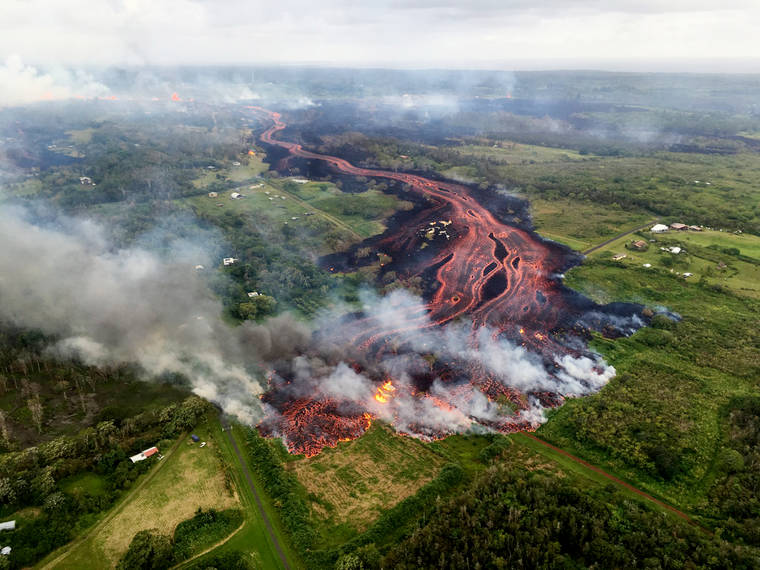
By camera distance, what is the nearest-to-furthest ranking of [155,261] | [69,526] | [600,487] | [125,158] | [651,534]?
[651,534] → [69,526] → [600,487] → [155,261] → [125,158]

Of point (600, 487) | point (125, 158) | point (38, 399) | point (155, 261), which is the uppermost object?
point (125, 158)

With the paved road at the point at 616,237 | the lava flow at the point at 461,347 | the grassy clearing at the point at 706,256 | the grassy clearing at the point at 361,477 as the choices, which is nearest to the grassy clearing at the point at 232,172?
the lava flow at the point at 461,347

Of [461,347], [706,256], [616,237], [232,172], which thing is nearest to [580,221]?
[616,237]

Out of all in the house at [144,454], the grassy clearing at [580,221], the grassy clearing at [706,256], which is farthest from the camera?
the grassy clearing at [580,221]

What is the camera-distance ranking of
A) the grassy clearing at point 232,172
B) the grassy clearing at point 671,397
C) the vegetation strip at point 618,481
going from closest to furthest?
the vegetation strip at point 618,481 < the grassy clearing at point 671,397 < the grassy clearing at point 232,172

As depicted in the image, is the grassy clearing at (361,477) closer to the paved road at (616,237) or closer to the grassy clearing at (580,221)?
the paved road at (616,237)

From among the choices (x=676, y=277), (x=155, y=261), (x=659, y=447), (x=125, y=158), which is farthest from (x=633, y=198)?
(x=125, y=158)

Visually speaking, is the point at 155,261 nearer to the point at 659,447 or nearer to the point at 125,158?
the point at 659,447
